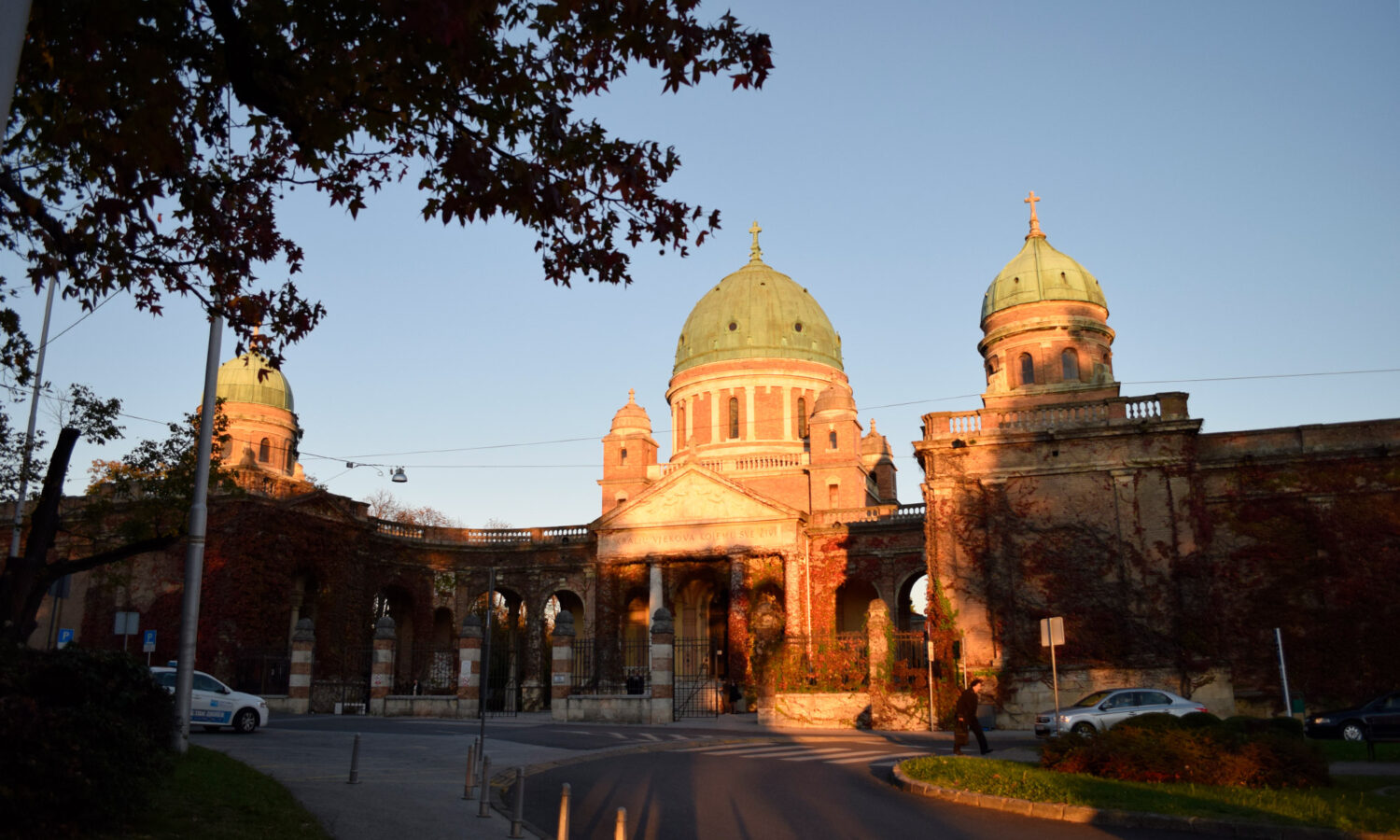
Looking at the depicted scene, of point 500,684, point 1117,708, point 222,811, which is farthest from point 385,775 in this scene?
point 500,684

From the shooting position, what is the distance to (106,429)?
18.4 m

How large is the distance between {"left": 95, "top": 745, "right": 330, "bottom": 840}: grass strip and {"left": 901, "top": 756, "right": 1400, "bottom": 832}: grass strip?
848 cm

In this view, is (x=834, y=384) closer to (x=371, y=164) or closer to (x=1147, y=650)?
(x=1147, y=650)

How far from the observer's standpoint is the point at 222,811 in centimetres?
1020

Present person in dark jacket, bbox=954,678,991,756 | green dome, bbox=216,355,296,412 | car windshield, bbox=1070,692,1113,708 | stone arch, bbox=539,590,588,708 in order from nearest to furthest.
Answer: person in dark jacket, bbox=954,678,991,756 < car windshield, bbox=1070,692,1113,708 < stone arch, bbox=539,590,588,708 < green dome, bbox=216,355,296,412

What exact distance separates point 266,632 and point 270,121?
107 ft

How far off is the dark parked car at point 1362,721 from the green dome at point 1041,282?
19714 millimetres

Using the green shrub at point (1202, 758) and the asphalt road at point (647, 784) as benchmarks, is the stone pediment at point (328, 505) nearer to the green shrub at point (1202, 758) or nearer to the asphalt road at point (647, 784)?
the asphalt road at point (647, 784)

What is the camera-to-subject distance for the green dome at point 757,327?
56.7 metres

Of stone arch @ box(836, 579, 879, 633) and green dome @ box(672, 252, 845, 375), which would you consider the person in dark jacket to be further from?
green dome @ box(672, 252, 845, 375)

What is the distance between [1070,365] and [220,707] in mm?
31254

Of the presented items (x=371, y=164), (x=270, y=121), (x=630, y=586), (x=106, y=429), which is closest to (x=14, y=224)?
(x=270, y=121)

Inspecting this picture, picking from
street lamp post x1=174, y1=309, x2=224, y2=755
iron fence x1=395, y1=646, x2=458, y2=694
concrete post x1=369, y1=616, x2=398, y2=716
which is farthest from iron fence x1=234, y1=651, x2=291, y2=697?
street lamp post x1=174, y1=309, x2=224, y2=755

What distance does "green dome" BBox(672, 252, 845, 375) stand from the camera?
56.7 m
